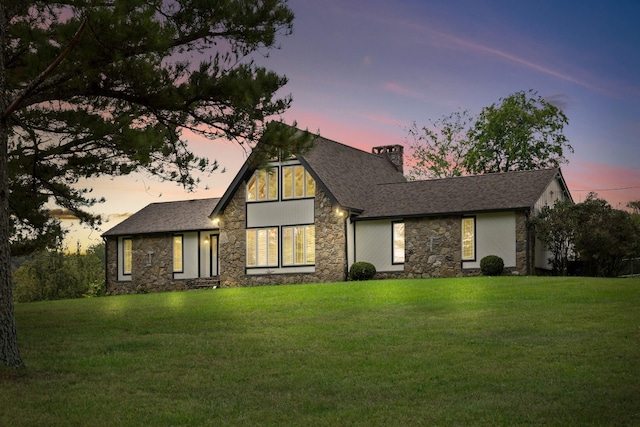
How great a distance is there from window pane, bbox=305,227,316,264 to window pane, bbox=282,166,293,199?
5.55 ft

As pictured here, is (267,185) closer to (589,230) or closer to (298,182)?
(298,182)

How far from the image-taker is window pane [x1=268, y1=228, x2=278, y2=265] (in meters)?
31.5

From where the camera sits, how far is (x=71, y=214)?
1895 cm

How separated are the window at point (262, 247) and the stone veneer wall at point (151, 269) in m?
4.00

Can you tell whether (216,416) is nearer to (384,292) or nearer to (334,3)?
(384,292)

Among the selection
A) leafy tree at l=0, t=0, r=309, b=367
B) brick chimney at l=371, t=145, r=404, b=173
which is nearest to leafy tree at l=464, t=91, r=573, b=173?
brick chimney at l=371, t=145, r=404, b=173

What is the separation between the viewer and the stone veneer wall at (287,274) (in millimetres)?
30281

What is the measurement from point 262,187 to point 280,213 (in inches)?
59.3

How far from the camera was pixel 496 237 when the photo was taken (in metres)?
28.5

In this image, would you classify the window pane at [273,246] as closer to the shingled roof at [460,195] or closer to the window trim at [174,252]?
the shingled roof at [460,195]

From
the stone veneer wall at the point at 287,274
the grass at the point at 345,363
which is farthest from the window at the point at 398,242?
the grass at the point at 345,363

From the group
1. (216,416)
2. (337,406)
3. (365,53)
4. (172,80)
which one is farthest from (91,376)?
(365,53)

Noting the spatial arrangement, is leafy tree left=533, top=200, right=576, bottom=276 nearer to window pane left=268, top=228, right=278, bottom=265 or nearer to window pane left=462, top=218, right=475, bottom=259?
window pane left=462, top=218, right=475, bottom=259

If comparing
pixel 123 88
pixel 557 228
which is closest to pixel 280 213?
pixel 557 228
